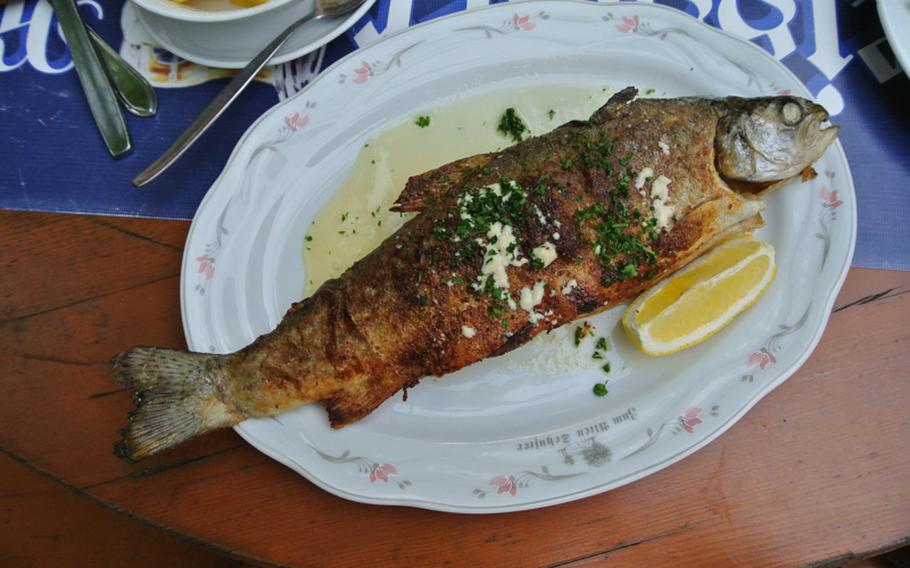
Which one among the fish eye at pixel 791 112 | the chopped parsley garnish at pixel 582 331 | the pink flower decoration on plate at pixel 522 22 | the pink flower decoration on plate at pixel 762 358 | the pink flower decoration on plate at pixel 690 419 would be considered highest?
the fish eye at pixel 791 112

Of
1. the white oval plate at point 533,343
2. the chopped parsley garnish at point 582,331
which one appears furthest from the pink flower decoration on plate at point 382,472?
the chopped parsley garnish at point 582,331

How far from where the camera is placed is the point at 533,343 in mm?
1840

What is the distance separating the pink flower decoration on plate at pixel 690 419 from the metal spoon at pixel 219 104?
1518 millimetres

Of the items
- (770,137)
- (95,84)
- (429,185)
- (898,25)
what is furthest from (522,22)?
(95,84)

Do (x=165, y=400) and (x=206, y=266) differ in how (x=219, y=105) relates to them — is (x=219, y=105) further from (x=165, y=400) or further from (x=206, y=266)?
(x=165, y=400)

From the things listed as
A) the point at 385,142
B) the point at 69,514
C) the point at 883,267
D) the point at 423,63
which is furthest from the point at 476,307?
the point at 69,514

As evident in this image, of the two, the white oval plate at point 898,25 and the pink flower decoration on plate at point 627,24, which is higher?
the white oval plate at point 898,25

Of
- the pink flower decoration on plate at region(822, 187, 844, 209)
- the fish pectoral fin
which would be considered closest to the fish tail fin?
A: the fish pectoral fin

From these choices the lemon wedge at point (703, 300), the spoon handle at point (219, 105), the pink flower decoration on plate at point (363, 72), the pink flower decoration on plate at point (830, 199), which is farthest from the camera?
the pink flower decoration on plate at point (363, 72)

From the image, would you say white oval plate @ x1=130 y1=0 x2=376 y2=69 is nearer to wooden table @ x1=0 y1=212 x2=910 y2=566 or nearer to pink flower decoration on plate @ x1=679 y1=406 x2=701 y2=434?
wooden table @ x1=0 y1=212 x2=910 y2=566

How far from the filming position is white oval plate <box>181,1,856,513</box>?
5.50 ft

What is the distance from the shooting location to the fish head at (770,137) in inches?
63.6

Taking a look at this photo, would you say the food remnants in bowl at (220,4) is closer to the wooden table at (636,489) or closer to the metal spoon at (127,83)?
the metal spoon at (127,83)

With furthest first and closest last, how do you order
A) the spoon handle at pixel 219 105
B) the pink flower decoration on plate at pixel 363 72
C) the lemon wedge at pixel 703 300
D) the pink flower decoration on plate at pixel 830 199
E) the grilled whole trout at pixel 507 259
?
the pink flower decoration on plate at pixel 363 72 → the spoon handle at pixel 219 105 → the pink flower decoration on plate at pixel 830 199 → the lemon wedge at pixel 703 300 → the grilled whole trout at pixel 507 259
